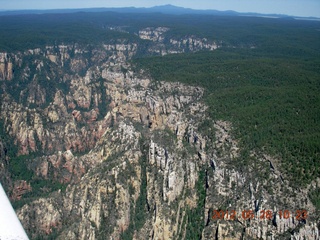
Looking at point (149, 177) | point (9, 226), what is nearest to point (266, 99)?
point (149, 177)

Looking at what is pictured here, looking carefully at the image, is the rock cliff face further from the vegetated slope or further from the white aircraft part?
the white aircraft part

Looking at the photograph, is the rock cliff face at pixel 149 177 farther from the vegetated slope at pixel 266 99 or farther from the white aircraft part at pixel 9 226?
the white aircraft part at pixel 9 226

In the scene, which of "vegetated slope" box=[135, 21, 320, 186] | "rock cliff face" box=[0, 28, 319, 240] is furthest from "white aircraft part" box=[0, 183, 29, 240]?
"vegetated slope" box=[135, 21, 320, 186]

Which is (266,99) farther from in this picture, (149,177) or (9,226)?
(9,226)

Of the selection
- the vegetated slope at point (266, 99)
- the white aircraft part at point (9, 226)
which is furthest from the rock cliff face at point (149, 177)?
the white aircraft part at point (9, 226)

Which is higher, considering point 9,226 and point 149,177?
point 9,226

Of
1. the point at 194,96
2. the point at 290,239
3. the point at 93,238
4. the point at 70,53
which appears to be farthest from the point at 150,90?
the point at 70,53

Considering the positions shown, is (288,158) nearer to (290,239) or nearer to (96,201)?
(290,239)
